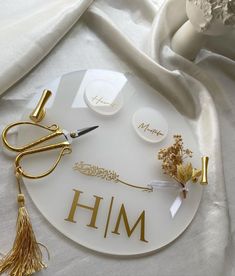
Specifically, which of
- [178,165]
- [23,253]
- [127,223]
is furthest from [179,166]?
[23,253]

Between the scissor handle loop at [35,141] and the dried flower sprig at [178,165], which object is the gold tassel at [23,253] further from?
the dried flower sprig at [178,165]

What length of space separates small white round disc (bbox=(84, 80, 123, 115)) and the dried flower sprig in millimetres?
97

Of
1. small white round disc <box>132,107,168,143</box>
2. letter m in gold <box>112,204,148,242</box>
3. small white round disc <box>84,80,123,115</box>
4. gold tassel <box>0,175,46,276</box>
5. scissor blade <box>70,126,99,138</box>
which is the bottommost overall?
gold tassel <box>0,175,46,276</box>

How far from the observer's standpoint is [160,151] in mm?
617

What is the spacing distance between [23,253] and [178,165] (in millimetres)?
244

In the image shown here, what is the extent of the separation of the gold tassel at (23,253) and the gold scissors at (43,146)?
45 millimetres

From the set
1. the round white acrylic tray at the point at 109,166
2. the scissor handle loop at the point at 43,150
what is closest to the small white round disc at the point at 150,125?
the round white acrylic tray at the point at 109,166

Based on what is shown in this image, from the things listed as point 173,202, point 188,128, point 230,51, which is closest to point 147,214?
point 173,202

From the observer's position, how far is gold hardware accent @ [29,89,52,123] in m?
0.56

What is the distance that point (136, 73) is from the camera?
701 mm

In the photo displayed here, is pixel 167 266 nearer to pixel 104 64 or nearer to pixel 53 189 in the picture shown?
pixel 53 189

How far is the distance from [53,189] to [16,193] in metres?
0.05

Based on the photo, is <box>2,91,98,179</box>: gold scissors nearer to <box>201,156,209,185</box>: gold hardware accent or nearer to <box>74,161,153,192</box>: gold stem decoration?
<box>74,161,153,192</box>: gold stem decoration

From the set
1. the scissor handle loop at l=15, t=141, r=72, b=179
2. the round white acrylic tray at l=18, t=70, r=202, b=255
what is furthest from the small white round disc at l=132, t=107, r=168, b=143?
the scissor handle loop at l=15, t=141, r=72, b=179
